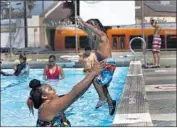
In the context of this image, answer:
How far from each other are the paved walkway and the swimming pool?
0.69 meters

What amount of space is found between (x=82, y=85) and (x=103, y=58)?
2897 mm

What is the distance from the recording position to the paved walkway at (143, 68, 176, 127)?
6.50m

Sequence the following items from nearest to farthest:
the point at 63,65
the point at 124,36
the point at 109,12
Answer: the point at 63,65 < the point at 109,12 < the point at 124,36

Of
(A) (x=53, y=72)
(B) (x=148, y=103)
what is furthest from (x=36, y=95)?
(A) (x=53, y=72)

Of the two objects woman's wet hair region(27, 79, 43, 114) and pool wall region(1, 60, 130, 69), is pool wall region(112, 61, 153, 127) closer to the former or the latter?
woman's wet hair region(27, 79, 43, 114)

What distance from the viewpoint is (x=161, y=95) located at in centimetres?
892

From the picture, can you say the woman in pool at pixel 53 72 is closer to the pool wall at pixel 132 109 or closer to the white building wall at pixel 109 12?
the pool wall at pixel 132 109

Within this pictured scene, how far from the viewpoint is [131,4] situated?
17688mm

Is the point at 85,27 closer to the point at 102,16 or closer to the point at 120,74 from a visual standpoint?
the point at 120,74

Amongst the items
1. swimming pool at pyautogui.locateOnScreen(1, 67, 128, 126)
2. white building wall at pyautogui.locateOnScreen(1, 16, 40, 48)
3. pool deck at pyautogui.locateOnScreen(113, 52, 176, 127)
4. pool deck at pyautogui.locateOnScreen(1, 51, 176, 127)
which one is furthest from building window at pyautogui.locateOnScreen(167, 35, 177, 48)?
pool deck at pyautogui.locateOnScreen(113, 52, 176, 127)

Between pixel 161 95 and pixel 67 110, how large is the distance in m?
2.12

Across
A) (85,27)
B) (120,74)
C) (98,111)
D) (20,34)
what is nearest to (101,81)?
(85,27)

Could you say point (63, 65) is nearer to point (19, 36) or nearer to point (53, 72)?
point (53, 72)

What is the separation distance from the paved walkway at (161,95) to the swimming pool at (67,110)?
2.28 ft
